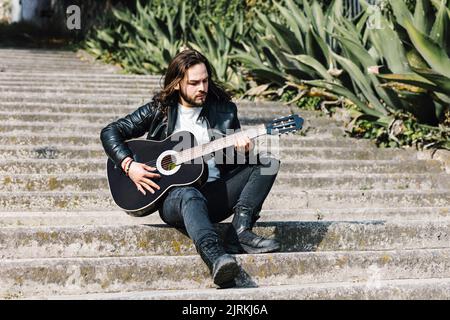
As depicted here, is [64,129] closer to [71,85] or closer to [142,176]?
[71,85]

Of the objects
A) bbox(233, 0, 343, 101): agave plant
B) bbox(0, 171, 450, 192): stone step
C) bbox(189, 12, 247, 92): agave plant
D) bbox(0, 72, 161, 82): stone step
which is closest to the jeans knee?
bbox(0, 171, 450, 192): stone step

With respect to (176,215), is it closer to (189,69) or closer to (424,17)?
(189,69)

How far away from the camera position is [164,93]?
3818 millimetres

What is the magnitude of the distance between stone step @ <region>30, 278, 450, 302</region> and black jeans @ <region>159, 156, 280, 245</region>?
40 cm

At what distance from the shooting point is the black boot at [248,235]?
3.61 metres

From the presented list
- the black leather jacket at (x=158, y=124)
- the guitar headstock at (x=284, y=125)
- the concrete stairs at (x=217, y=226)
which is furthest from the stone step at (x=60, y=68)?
the guitar headstock at (x=284, y=125)

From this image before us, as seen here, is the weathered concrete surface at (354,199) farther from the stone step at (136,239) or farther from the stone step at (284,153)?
the stone step at (136,239)

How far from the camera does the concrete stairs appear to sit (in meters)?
3.32

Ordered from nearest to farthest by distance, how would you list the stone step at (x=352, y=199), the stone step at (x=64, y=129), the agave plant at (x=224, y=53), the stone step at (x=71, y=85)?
the stone step at (x=352, y=199) < the stone step at (x=64, y=129) < the stone step at (x=71, y=85) < the agave plant at (x=224, y=53)

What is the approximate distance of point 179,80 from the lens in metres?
3.79

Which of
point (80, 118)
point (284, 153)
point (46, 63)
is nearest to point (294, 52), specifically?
point (284, 153)

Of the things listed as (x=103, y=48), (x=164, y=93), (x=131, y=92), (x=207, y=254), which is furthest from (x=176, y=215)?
(x=103, y=48)

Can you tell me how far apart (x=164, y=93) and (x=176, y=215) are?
606mm

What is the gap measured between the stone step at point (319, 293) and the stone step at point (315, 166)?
2.30m
